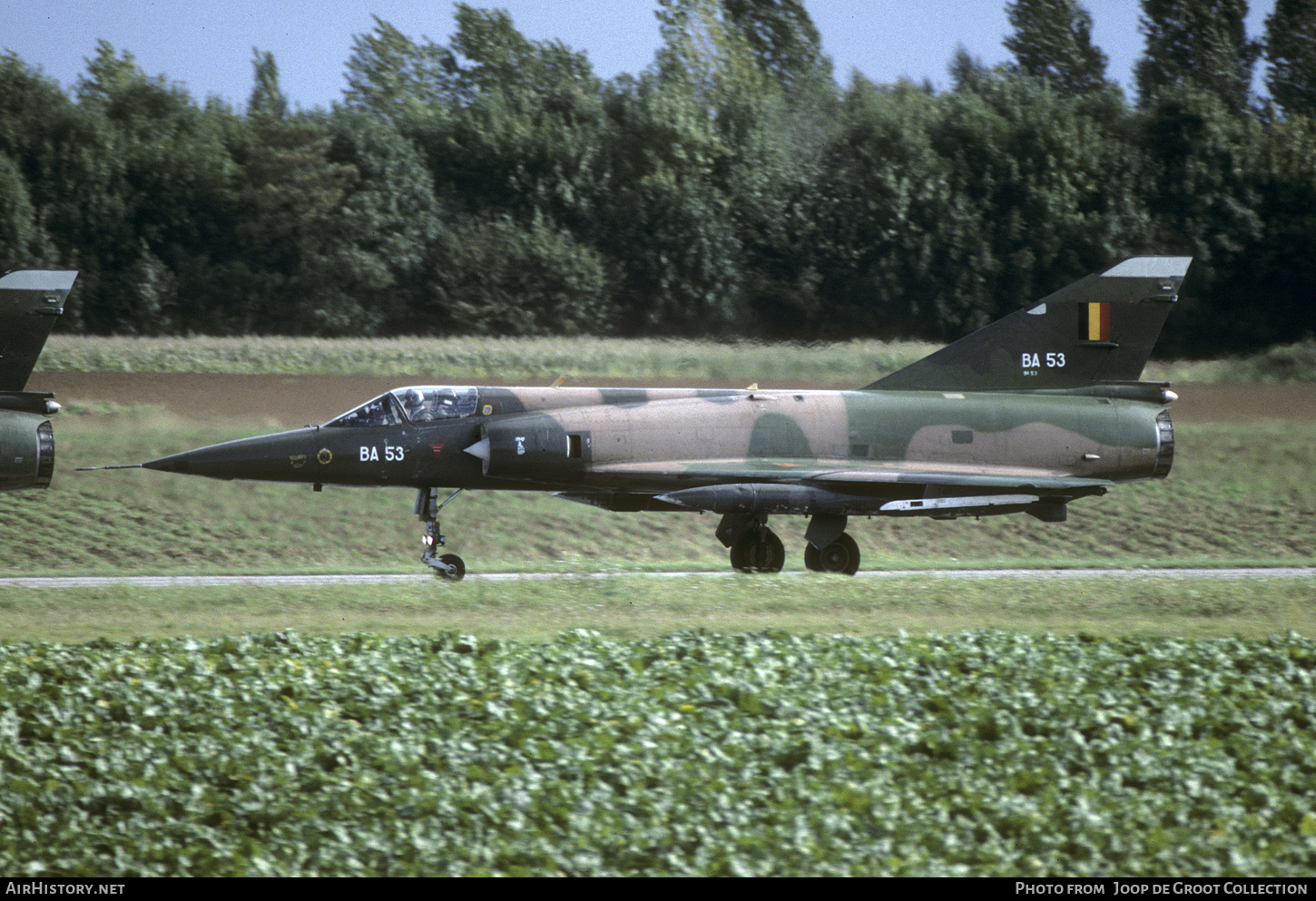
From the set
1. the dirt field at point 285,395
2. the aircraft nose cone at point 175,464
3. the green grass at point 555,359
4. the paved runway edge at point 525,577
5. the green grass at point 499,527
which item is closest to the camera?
the aircraft nose cone at point 175,464

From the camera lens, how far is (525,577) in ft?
53.3

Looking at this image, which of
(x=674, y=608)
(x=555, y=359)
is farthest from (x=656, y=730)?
(x=555, y=359)

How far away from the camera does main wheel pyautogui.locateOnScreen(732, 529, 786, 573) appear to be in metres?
16.8

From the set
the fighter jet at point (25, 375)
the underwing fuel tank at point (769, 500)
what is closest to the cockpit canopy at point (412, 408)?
the underwing fuel tank at point (769, 500)

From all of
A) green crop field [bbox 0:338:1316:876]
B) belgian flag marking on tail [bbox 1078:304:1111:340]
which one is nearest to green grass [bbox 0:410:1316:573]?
belgian flag marking on tail [bbox 1078:304:1111:340]

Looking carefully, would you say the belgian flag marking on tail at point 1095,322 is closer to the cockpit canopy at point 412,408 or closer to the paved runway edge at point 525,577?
the paved runway edge at point 525,577

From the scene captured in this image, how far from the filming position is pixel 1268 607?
1355cm

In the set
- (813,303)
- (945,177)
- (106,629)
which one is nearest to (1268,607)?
(106,629)

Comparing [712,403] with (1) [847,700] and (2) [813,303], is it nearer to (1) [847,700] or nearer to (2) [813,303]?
(1) [847,700]

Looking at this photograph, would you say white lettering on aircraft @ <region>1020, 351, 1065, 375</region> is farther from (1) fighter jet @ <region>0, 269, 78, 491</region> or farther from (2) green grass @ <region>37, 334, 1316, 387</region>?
(1) fighter jet @ <region>0, 269, 78, 491</region>

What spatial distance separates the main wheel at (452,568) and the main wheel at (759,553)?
359cm

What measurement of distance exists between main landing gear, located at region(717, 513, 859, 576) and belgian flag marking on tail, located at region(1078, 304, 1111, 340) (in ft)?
14.3

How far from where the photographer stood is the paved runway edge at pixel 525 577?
15.6 m

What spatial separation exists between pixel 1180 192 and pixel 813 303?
1182 centimetres
